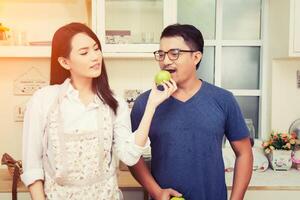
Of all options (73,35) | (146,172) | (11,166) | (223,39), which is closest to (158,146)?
(146,172)

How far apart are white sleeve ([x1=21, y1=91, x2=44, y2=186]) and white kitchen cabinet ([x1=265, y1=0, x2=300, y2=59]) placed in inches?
61.4

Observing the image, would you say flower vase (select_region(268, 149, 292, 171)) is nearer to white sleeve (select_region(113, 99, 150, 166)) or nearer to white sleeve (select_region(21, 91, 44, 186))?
white sleeve (select_region(113, 99, 150, 166))

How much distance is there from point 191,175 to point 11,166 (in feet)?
3.66

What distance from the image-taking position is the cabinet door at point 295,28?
6.73ft

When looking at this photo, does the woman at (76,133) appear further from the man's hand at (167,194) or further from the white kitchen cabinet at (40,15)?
the white kitchen cabinet at (40,15)

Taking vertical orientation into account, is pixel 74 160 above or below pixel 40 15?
below

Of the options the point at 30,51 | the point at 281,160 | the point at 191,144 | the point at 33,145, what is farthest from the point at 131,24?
the point at 281,160

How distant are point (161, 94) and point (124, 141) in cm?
21

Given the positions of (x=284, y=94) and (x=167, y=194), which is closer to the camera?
(x=167, y=194)

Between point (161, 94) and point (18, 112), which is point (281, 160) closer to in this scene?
Result: point (161, 94)

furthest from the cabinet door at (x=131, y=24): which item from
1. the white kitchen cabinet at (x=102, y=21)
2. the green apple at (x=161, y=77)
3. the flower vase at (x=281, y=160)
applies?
the flower vase at (x=281, y=160)

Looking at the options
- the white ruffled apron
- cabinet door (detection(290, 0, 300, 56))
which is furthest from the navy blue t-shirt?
cabinet door (detection(290, 0, 300, 56))

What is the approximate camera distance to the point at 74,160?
1.14 meters

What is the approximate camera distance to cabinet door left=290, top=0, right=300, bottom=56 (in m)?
2.05
